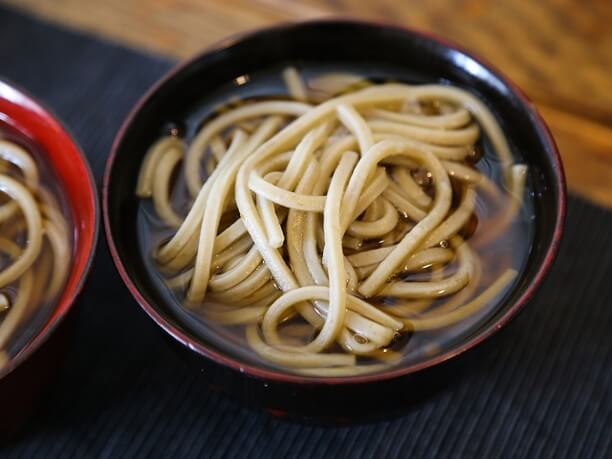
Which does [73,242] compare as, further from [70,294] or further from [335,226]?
[335,226]

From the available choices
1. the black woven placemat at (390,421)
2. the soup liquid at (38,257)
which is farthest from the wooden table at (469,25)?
the soup liquid at (38,257)

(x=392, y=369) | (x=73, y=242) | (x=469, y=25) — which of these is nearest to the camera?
(x=392, y=369)

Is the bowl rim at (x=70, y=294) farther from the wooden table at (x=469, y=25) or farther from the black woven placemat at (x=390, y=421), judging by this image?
the wooden table at (x=469, y=25)

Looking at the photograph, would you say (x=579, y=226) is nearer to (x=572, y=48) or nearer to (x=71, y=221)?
(x=572, y=48)

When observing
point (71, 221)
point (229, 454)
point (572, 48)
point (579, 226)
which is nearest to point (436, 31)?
point (572, 48)

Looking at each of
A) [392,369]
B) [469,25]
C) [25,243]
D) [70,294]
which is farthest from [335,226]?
[469,25]

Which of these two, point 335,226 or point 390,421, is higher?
point 335,226
